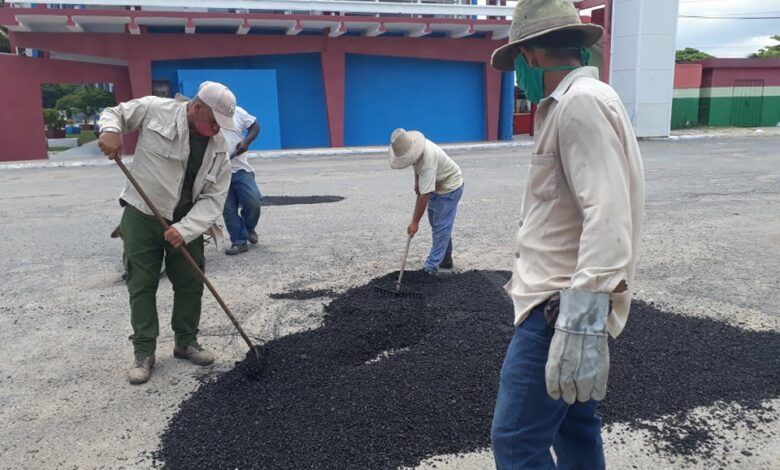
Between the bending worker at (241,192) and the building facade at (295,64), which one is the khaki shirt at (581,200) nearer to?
the bending worker at (241,192)

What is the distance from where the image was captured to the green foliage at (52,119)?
28.4 metres

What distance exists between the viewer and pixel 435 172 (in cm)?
557

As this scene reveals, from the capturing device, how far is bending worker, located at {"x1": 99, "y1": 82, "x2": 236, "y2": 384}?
144 inches

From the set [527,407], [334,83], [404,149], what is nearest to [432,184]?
[404,149]

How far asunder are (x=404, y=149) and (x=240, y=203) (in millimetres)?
2456

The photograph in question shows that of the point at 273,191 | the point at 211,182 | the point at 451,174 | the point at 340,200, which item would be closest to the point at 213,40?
the point at 273,191

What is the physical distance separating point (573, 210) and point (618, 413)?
181 cm

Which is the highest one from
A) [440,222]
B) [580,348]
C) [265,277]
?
[580,348]

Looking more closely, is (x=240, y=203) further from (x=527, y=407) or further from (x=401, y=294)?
(x=527, y=407)

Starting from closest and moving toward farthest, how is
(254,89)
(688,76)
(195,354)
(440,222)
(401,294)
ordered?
(195,354) → (401,294) → (440,222) → (254,89) → (688,76)

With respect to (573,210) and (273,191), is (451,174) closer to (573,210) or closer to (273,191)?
(573,210)

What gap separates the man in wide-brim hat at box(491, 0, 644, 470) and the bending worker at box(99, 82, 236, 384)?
86.0 inches

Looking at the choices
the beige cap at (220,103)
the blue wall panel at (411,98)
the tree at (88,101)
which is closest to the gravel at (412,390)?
the beige cap at (220,103)

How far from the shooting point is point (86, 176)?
14633 millimetres
